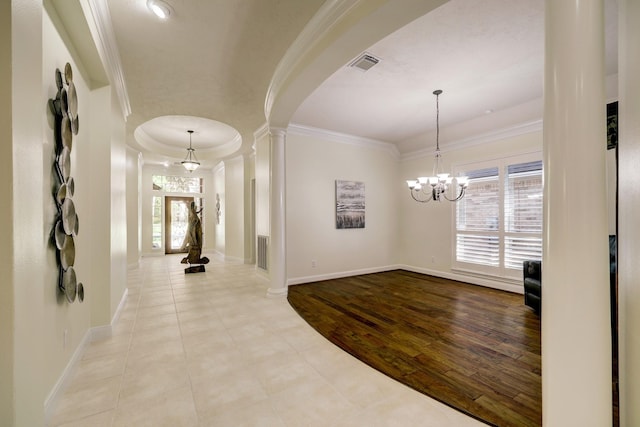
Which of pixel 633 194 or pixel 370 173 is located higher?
pixel 370 173

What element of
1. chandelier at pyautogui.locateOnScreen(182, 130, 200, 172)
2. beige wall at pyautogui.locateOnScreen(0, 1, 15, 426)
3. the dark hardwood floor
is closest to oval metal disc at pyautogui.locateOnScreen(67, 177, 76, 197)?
beige wall at pyautogui.locateOnScreen(0, 1, 15, 426)

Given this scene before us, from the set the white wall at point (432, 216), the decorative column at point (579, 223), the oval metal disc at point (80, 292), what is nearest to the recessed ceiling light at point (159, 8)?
the oval metal disc at point (80, 292)

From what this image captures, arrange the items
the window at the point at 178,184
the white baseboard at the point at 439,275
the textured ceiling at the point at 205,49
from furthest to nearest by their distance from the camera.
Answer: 1. the window at the point at 178,184
2. the white baseboard at the point at 439,275
3. the textured ceiling at the point at 205,49

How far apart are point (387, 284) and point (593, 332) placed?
4.01 m

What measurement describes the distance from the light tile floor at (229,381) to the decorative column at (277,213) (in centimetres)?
83

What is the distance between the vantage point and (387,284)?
491 centimetres

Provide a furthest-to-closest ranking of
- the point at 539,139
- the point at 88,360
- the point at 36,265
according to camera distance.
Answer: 1. the point at 539,139
2. the point at 88,360
3. the point at 36,265

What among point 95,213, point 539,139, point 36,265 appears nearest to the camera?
point 36,265

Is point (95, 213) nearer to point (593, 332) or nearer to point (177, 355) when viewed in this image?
point (177, 355)

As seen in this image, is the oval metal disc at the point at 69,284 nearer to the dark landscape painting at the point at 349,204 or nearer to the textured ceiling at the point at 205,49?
the textured ceiling at the point at 205,49

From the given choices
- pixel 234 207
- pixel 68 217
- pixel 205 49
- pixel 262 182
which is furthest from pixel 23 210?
pixel 234 207

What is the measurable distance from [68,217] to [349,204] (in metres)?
4.38

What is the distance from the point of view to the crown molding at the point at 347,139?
16.4 ft

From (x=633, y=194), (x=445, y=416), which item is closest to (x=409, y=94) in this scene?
(x=633, y=194)
